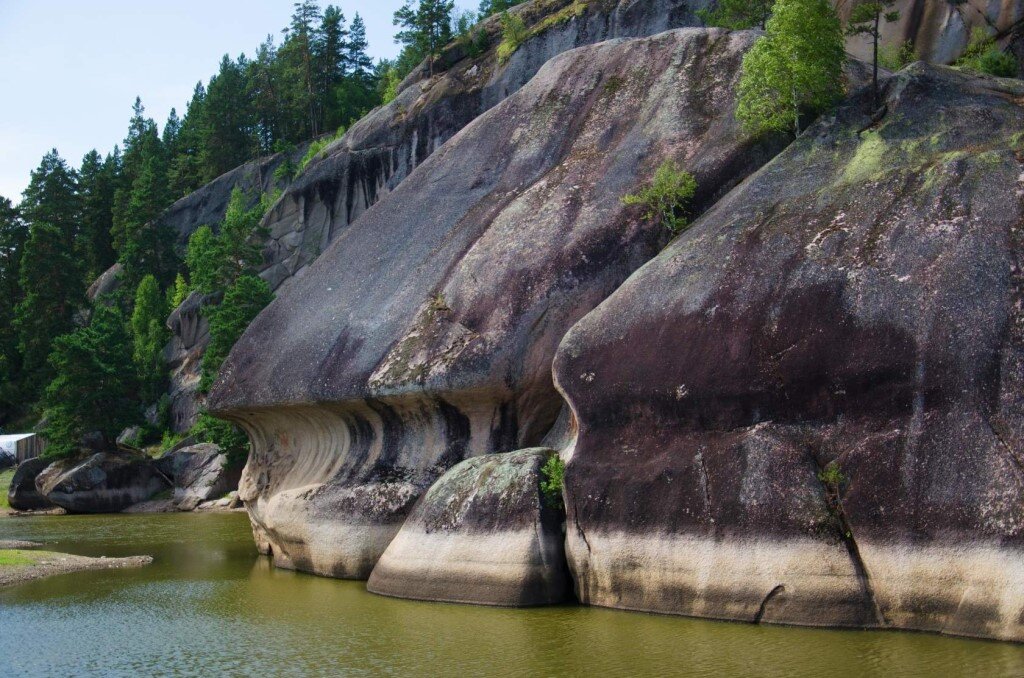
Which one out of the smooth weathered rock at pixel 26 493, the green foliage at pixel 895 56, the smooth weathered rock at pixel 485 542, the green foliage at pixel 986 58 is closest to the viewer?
the smooth weathered rock at pixel 485 542

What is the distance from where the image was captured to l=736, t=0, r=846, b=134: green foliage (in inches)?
959

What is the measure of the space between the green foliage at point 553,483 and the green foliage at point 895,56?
19205 millimetres

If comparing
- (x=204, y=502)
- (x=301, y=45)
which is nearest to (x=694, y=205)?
(x=204, y=502)

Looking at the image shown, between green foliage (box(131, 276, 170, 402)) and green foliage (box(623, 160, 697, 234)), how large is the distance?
49.4 meters

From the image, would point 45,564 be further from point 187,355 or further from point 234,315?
point 187,355

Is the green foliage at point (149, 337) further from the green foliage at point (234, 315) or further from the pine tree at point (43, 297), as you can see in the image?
the green foliage at point (234, 315)

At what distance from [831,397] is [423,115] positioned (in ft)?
129

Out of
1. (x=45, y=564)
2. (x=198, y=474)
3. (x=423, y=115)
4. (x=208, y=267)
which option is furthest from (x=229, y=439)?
(x=45, y=564)

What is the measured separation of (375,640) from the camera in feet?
59.3

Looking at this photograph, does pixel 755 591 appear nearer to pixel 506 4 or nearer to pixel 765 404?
pixel 765 404

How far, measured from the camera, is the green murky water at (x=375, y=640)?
14906 millimetres

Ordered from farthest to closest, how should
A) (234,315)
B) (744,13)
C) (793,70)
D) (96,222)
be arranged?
(96,222) → (234,315) → (744,13) → (793,70)

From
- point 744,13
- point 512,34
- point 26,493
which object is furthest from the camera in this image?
point 26,493

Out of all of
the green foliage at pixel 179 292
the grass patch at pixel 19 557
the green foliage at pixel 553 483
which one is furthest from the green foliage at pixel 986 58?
the green foliage at pixel 179 292
